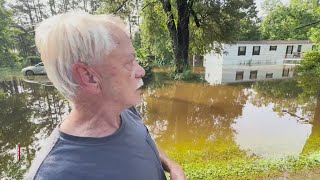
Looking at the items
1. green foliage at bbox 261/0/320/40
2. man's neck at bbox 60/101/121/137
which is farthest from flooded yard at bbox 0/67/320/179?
green foliage at bbox 261/0/320/40

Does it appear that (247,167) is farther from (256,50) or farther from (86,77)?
(256,50)

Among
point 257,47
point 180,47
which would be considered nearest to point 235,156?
point 180,47

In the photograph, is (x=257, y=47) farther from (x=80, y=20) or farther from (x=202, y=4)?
(x=80, y=20)

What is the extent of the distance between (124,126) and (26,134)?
7.71 metres

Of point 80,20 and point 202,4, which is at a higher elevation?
point 202,4

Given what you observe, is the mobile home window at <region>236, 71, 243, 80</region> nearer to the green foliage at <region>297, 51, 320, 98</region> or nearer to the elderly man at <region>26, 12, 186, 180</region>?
the green foliage at <region>297, 51, 320, 98</region>

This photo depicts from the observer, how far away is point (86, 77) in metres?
0.99

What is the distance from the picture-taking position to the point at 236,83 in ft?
52.6

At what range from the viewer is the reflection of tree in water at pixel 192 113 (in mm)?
8023

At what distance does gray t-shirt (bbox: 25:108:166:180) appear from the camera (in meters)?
0.93

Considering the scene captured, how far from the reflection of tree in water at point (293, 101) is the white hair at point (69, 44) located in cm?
693

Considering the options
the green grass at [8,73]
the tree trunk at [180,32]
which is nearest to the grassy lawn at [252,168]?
the tree trunk at [180,32]

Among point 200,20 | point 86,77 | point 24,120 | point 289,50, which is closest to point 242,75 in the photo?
point 200,20

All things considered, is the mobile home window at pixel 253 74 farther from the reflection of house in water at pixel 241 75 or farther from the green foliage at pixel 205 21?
the green foliage at pixel 205 21
